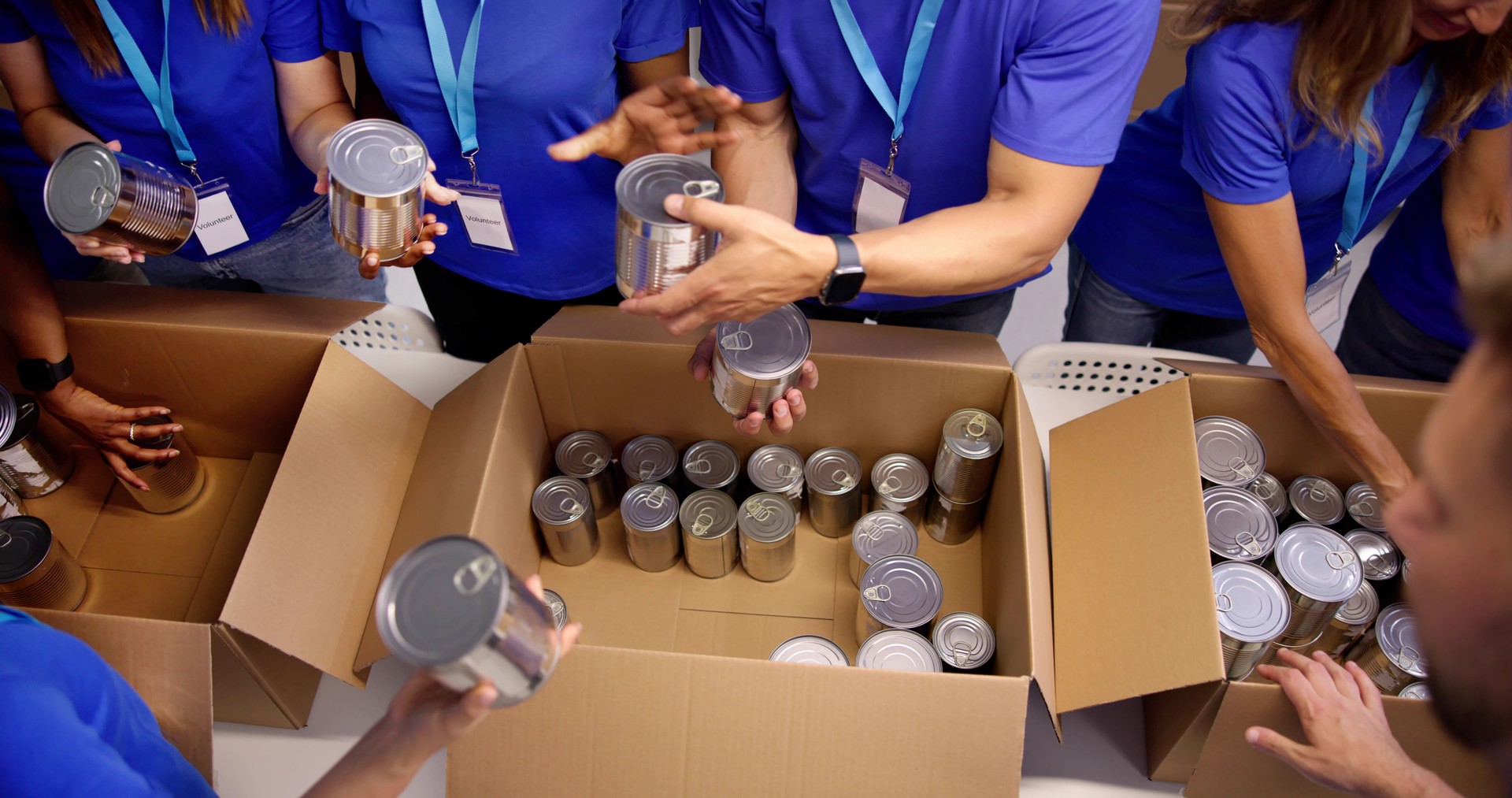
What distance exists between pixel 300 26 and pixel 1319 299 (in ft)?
5.83

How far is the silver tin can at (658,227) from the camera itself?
3.42 feet

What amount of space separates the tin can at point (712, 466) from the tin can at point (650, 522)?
0.05 meters

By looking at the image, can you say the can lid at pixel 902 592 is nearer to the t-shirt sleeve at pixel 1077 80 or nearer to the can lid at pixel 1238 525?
the can lid at pixel 1238 525

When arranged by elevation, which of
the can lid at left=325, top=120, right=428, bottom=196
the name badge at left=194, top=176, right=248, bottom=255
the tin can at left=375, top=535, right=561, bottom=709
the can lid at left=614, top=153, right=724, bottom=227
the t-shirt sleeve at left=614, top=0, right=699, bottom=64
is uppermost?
the t-shirt sleeve at left=614, top=0, right=699, bottom=64

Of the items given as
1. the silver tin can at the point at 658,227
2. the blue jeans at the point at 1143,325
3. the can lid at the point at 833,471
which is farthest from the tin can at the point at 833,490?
the blue jeans at the point at 1143,325

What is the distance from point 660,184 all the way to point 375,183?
1.26 feet

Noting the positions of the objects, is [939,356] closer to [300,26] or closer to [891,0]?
[891,0]

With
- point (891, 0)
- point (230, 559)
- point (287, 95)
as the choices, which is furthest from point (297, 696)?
point (891, 0)

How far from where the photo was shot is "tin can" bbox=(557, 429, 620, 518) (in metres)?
1.50

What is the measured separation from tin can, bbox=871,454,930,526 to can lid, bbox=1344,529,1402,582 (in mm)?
652

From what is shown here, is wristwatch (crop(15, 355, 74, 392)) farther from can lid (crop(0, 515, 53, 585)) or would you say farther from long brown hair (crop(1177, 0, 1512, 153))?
long brown hair (crop(1177, 0, 1512, 153))

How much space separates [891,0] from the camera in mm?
1195

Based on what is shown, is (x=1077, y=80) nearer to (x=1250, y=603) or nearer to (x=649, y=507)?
(x=1250, y=603)

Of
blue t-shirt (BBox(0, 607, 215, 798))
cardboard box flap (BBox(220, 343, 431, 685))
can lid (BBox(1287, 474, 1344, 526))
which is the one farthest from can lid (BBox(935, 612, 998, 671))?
blue t-shirt (BBox(0, 607, 215, 798))
